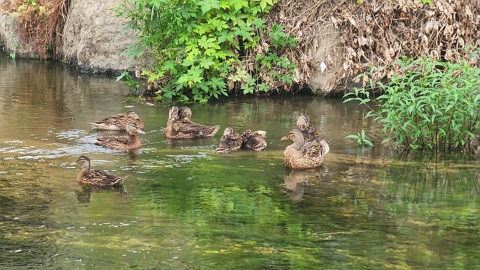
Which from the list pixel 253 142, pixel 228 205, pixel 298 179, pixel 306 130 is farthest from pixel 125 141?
pixel 228 205

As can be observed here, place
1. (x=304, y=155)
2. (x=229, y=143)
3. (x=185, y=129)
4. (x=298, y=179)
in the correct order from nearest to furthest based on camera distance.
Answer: (x=298, y=179)
(x=304, y=155)
(x=229, y=143)
(x=185, y=129)

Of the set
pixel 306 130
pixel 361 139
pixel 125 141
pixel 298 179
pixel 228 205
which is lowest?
pixel 228 205

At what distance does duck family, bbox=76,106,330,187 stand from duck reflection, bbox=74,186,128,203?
0.05 m

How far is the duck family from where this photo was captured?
371 inches

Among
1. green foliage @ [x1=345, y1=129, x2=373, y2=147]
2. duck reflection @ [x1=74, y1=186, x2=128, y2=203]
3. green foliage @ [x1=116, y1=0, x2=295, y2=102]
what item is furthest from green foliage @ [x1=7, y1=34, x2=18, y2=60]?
duck reflection @ [x1=74, y1=186, x2=128, y2=203]

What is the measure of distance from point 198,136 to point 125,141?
4.37 ft

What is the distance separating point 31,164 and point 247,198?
2.96 meters

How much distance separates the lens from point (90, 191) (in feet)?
30.1

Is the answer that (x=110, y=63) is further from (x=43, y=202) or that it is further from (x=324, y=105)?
(x=43, y=202)

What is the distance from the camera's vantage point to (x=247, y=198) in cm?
899

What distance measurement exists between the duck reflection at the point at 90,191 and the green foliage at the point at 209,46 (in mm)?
5299

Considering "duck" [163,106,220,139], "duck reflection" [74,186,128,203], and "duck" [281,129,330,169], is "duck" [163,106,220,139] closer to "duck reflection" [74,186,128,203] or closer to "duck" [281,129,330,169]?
"duck" [281,129,330,169]

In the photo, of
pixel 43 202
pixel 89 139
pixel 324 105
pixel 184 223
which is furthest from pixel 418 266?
pixel 324 105

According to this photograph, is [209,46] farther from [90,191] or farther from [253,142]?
[90,191]
